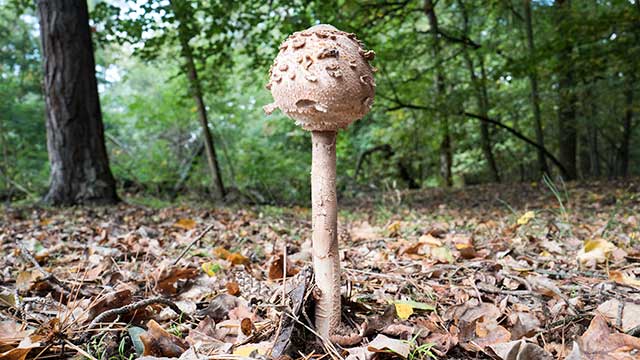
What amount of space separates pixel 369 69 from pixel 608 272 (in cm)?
175

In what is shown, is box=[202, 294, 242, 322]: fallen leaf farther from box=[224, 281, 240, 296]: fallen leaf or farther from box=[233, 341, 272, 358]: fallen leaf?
box=[233, 341, 272, 358]: fallen leaf

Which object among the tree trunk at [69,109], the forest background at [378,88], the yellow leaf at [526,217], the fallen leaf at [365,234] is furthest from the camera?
the forest background at [378,88]

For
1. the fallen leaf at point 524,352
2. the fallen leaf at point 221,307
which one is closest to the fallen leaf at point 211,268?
the fallen leaf at point 221,307

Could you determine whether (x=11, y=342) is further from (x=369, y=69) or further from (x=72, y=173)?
(x=72, y=173)

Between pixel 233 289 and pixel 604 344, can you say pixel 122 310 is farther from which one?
pixel 604 344

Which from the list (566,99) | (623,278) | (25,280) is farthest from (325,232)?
(566,99)

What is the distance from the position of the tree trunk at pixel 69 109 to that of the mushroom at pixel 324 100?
454 cm

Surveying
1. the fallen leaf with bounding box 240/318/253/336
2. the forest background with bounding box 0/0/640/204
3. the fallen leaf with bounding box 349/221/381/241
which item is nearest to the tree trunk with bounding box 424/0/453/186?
the forest background with bounding box 0/0/640/204

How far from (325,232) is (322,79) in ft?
1.79

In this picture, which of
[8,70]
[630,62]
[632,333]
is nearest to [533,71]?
[630,62]

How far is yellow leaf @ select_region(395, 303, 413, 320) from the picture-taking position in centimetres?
167

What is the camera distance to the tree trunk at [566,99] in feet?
23.4

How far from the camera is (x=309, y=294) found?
4.93 ft

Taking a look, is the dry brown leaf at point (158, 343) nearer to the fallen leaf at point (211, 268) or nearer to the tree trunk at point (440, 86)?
the fallen leaf at point (211, 268)
